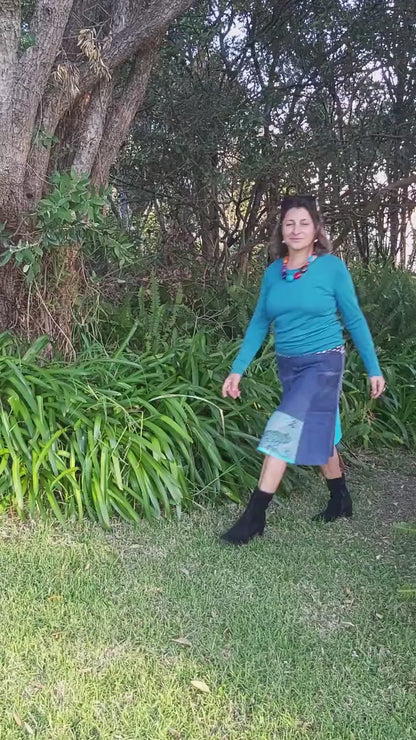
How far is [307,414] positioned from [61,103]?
94.7 inches

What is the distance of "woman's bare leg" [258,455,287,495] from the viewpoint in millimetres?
3229

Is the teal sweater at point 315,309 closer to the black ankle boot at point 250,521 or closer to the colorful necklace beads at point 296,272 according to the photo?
the colorful necklace beads at point 296,272

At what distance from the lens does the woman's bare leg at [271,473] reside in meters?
3.23

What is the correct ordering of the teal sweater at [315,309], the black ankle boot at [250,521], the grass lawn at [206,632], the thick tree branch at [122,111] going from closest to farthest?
1. the grass lawn at [206,632]
2. the teal sweater at [315,309]
3. the black ankle boot at [250,521]
4. the thick tree branch at [122,111]

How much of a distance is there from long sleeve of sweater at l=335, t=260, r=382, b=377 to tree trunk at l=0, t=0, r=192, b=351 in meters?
1.87

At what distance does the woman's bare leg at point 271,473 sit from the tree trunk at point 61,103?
1874 millimetres

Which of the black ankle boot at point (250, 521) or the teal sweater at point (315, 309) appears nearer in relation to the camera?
the teal sweater at point (315, 309)

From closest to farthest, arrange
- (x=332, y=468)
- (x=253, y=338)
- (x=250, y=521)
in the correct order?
1. (x=250, y=521)
2. (x=253, y=338)
3. (x=332, y=468)

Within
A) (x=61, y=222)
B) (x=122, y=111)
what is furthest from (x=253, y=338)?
(x=122, y=111)

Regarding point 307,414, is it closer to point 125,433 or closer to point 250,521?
point 250,521

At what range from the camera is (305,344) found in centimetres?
326

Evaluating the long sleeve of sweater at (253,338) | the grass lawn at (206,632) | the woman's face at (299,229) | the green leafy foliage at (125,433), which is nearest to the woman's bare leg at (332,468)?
the grass lawn at (206,632)

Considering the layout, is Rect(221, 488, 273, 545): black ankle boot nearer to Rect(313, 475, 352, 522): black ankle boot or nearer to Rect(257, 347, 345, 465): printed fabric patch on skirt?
Rect(257, 347, 345, 465): printed fabric patch on skirt

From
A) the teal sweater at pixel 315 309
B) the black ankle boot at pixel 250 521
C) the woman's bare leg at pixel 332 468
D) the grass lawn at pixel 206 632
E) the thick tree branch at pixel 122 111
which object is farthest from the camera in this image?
the thick tree branch at pixel 122 111
